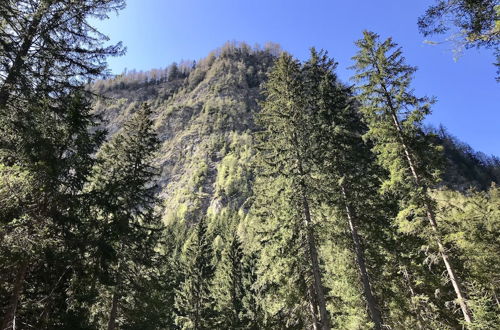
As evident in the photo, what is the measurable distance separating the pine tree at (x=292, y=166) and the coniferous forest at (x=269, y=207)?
10cm

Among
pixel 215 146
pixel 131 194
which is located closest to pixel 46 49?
pixel 131 194

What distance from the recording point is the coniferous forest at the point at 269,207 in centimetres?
833

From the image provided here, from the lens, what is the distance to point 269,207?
17.6 meters

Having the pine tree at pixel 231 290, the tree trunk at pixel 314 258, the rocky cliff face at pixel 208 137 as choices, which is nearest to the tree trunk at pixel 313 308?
the tree trunk at pixel 314 258

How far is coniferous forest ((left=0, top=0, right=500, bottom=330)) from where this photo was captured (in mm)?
8328

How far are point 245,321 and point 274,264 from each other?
16.5 metres

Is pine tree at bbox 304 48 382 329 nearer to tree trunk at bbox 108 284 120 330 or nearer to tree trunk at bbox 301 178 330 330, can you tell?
tree trunk at bbox 301 178 330 330

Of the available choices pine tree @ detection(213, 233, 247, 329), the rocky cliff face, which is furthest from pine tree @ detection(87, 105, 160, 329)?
the rocky cliff face

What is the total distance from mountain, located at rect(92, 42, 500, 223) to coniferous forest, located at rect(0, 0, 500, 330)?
238 feet

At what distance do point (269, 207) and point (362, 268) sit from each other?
556 centimetres

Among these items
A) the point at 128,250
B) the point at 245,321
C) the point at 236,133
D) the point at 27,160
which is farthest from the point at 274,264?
the point at 236,133

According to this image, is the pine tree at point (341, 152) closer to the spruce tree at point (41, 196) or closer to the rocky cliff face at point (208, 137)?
the spruce tree at point (41, 196)

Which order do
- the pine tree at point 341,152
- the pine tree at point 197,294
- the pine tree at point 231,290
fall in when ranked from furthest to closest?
the pine tree at point 231,290 < the pine tree at point 197,294 < the pine tree at point 341,152

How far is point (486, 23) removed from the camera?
7797mm
